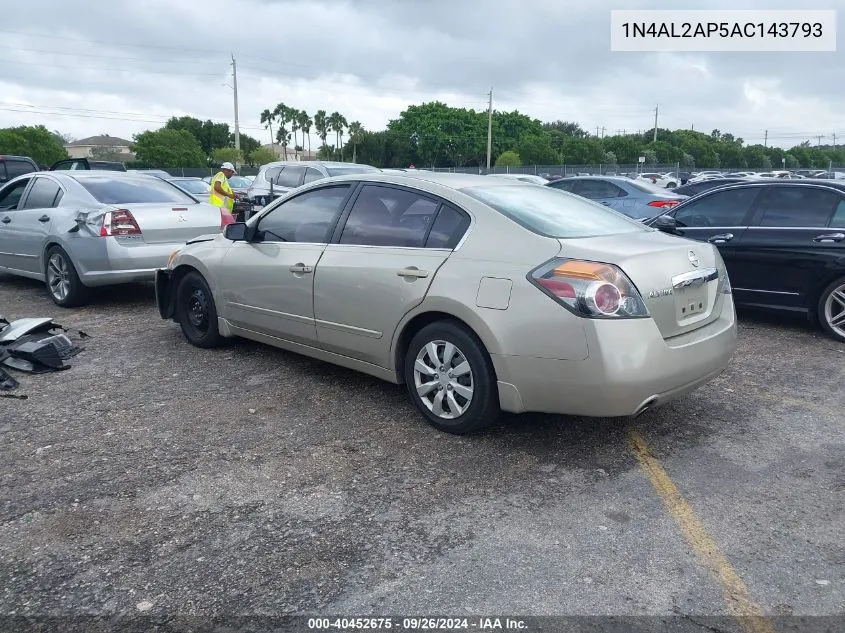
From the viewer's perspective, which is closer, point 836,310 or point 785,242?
point 836,310

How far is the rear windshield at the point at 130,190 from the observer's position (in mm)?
7910

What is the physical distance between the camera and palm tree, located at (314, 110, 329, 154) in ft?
359

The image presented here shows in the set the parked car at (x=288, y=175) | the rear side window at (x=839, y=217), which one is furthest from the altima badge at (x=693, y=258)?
the parked car at (x=288, y=175)

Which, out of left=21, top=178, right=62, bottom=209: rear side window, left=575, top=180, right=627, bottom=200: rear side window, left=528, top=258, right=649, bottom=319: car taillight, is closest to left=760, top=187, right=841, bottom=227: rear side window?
left=528, top=258, right=649, bottom=319: car taillight

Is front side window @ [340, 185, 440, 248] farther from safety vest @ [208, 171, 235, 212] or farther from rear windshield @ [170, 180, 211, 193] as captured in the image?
rear windshield @ [170, 180, 211, 193]

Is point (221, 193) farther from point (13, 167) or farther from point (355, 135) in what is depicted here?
point (355, 135)

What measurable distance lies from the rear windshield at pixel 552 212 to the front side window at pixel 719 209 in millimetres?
3164

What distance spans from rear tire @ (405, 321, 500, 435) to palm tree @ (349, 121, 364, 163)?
86300mm

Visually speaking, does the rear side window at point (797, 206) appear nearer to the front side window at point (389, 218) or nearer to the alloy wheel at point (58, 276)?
the front side window at point (389, 218)

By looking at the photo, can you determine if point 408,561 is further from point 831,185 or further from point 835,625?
point 831,185

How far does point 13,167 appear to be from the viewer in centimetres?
1616

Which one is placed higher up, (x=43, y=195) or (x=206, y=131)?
(x=206, y=131)

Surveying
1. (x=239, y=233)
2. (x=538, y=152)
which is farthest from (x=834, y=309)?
(x=538, y=152)

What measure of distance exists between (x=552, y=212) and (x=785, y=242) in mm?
3569
